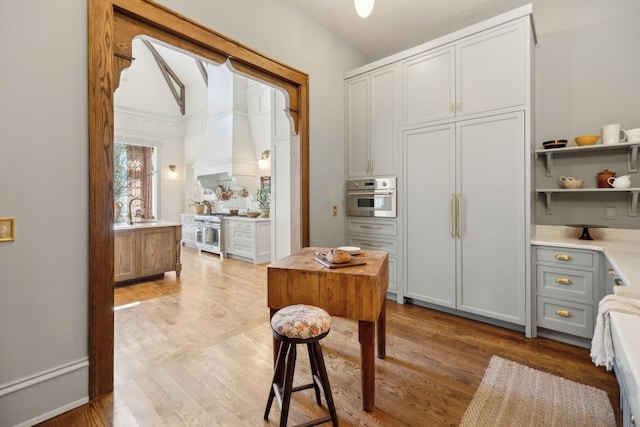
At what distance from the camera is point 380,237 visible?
357cm

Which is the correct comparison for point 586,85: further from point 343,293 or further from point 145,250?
point 145,250

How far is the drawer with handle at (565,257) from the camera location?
7.77 ft

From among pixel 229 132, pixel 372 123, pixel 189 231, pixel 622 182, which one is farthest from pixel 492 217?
pixel 189 231

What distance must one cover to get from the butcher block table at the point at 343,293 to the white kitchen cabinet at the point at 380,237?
1.71 m

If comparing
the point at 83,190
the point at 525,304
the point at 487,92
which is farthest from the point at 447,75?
the point at 83,190

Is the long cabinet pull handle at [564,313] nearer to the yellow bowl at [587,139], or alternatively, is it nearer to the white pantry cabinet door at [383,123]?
the yellow bowl at [587,139]

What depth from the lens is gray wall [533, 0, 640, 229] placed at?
265 centimetres

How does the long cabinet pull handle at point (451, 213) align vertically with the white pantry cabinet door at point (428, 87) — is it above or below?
below

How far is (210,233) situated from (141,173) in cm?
342

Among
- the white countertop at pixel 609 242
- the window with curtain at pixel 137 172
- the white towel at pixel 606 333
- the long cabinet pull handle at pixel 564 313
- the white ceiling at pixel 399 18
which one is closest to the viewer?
the white towel at pixel 606 333

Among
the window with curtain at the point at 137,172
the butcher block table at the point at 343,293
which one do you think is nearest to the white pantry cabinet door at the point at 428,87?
the butcher block table at the point at 343,293

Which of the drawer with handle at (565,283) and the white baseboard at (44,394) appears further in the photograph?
the drawer with handle at (565,283)

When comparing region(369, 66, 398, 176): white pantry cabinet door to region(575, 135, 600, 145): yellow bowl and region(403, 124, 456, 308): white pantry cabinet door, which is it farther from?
region(575, 135, 600, 145): yellow bowl

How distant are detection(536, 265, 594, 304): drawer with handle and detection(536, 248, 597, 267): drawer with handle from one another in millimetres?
60
